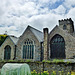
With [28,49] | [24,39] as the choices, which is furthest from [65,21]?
[28,49]

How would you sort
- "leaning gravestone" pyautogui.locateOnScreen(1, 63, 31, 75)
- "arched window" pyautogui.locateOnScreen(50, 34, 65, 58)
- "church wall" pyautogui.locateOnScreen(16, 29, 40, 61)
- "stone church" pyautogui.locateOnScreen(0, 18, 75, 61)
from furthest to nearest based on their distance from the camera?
"church wall" pyautogui.locateOnScreen(16, 29, 40, 61) < "arched window" pyautogui.locateOnScreen(50, 34, 65, 58) < "stone church" pyautogui.locateOnScreen(0, 18, 75, 61) < "leaning gravestone" pyautogui.locateOnScreen(1, 63, 31, 75)

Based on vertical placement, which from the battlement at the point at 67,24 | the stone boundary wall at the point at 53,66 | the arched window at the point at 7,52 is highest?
the battlement at the point at 67,24

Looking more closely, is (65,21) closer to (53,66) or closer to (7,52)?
(7,52)

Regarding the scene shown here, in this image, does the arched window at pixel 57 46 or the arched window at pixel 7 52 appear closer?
the arched window at pixel 57 46

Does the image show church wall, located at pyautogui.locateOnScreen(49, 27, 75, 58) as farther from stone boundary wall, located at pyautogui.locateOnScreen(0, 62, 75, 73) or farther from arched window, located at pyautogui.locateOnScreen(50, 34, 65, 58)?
stone boundary wall, located at pyautogui.locateOnScreen(0, 62, 75, 73)

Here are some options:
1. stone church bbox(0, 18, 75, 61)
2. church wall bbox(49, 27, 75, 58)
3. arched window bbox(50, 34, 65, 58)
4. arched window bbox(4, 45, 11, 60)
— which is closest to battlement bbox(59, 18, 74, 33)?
stone church bbox(0, 18, 75, 61)

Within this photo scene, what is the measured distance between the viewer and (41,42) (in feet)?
80.9

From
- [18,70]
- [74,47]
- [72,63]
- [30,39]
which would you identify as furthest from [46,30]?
[18,70]

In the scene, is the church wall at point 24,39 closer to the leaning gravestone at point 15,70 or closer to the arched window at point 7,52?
the arched window at point 7,52

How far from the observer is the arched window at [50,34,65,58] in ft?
75.4

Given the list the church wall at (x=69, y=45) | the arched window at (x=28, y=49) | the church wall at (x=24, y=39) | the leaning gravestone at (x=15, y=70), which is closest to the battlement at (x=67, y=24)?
the church wall at (x=69, y=45)

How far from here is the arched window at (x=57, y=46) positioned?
23.0 m

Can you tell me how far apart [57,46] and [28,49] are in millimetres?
6552

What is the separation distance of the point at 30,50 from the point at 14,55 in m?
4.22
